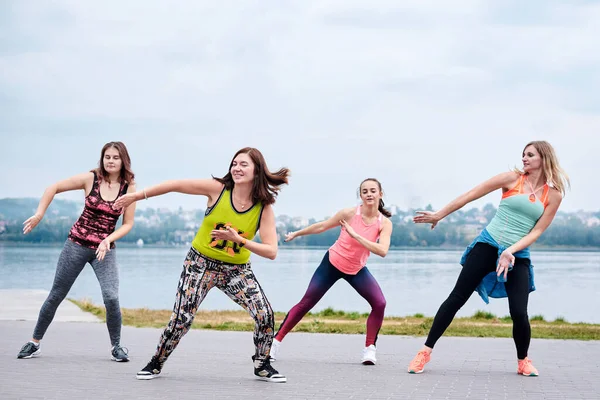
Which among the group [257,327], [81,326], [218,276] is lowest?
[81,326]

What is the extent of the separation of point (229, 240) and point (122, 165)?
2.18 metres

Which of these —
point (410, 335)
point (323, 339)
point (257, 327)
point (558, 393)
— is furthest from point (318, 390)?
point (410, 335)

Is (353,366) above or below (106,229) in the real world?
below

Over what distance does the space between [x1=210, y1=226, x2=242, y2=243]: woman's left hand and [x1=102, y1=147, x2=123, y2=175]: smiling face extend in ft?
7.05

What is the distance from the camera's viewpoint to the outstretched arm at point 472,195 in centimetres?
797

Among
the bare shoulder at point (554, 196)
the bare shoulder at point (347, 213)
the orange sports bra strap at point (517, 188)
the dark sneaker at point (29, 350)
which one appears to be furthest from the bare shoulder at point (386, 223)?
the dark sneaker at point (29, 350)

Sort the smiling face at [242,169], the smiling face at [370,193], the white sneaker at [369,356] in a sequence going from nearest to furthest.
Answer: the smiling face at [242,169], the white sneaker at [369,356], the smiling face at [370,193]

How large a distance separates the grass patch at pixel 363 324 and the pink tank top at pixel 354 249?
3453 millimetres

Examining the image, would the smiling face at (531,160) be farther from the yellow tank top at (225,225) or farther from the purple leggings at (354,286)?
the yellow tank top at (225,225)

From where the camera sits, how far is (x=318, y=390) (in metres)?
6.99

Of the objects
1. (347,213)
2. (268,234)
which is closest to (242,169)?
(268,234)

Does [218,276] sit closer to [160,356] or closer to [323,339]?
[160,356]

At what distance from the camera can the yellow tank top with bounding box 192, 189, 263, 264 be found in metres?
6.96

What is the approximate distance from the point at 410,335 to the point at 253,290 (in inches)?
207
